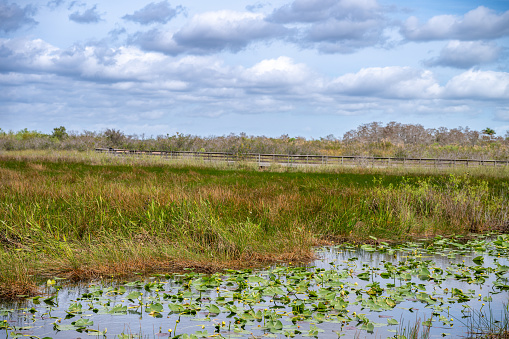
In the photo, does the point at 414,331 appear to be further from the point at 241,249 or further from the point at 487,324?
the point at 241,249

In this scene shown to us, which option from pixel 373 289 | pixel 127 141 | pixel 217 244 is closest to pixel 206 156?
pixel 127 141

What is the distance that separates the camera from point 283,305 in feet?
18.1

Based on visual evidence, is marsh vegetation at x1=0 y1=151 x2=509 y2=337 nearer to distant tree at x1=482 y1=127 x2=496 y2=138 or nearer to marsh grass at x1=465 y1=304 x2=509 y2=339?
marsh grass at x1=465 y1=304 x2=509 y2=339

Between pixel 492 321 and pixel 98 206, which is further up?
pixel 98 206

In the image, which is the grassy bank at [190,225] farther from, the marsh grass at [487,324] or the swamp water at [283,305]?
the marsh grass at [487,324]

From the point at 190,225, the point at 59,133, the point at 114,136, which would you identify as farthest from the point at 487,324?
the point at 59,133

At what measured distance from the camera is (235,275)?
6.87 m

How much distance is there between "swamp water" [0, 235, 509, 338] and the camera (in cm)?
479

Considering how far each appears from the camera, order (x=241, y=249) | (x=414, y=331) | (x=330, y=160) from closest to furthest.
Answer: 1. (x=414, y=331)
2. (x=241, y=249)
3. (x=330, y=160)

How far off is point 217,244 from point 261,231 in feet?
3.28

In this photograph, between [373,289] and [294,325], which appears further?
[373,289]

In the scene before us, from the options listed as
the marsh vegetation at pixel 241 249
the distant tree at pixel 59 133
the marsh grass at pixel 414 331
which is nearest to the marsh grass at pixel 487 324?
the marsh vegetation at pixel 241 249

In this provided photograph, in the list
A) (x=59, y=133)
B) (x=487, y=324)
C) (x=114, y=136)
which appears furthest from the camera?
(x=59, y=133)

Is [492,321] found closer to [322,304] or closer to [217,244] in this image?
[322,304]
